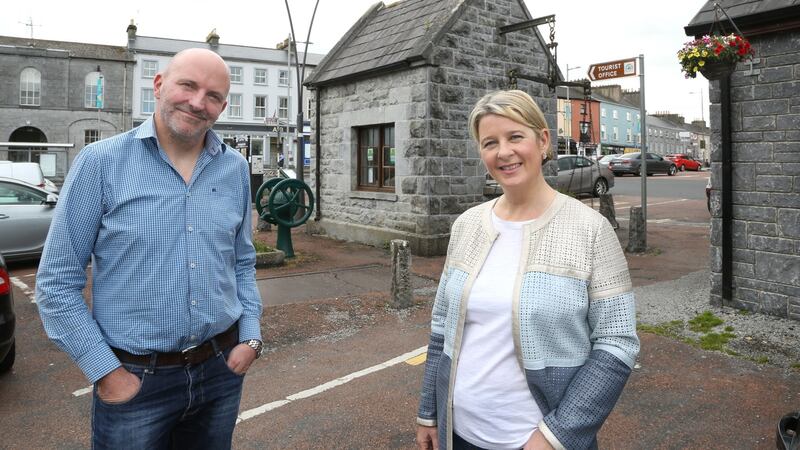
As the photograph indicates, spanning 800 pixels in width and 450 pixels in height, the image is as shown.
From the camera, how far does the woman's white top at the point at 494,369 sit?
176cm

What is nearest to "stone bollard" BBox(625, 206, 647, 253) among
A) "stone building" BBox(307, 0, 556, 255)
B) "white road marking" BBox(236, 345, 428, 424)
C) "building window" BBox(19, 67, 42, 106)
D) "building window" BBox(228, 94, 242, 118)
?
"stone building" BBox(307, 0, 556, 255)

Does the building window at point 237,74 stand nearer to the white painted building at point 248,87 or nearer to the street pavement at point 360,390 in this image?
the white painted building at point 248,87

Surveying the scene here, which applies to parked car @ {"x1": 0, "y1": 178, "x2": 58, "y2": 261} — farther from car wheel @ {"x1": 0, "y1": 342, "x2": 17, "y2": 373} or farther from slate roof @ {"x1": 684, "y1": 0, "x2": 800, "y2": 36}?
slate roof @ {"x1": 684, "y1": 0, "x2": 800, "y2": 36}

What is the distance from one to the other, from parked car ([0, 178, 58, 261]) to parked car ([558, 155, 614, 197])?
49.5 ft

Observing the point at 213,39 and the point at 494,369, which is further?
the point at 213,39

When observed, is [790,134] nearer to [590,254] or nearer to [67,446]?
[590,254]

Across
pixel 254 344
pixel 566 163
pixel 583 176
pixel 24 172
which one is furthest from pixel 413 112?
pixel 566 163

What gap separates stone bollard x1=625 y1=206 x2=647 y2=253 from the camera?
34.5 ft

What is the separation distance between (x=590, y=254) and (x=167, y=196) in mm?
1475

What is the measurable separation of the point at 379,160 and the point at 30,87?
38784 mm

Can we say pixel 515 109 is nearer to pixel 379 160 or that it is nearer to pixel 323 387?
pixel 323 387

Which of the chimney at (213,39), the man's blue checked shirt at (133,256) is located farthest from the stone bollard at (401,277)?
the chimney at (213,39)

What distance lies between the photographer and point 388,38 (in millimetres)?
12070

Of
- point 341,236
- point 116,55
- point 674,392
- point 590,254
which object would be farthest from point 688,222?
point 116,55
